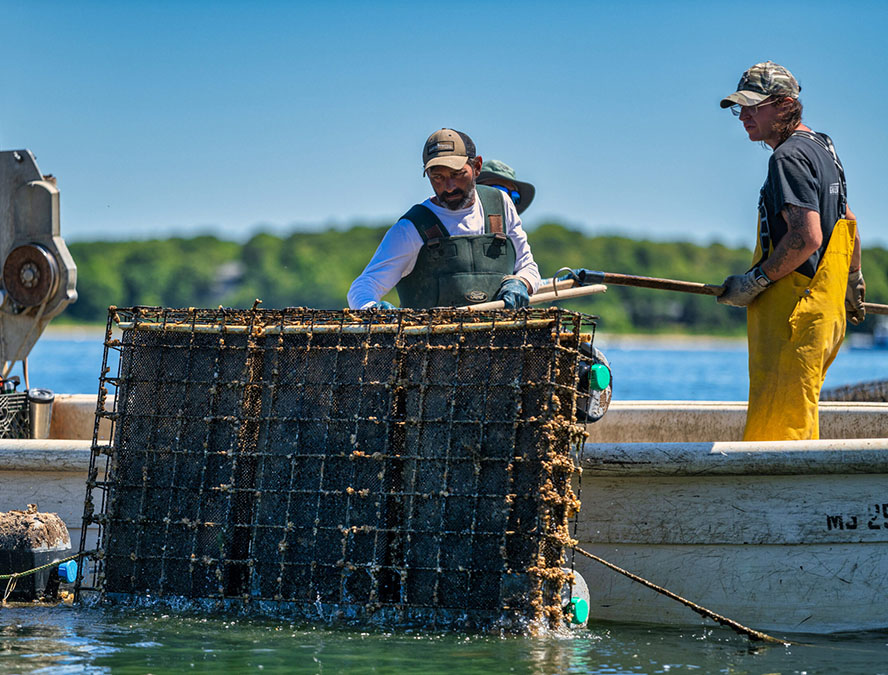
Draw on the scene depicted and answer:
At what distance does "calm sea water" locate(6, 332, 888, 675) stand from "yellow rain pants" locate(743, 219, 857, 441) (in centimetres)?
109

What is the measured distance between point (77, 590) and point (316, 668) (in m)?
1.73

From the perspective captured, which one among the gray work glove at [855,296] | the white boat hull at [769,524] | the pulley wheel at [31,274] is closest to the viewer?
the white boat hull at [769,524]

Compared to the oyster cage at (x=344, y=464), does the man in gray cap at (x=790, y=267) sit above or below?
above

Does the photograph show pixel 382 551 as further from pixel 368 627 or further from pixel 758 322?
pixel 758 322

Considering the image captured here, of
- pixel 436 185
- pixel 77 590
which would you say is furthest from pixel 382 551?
pixel 436 185

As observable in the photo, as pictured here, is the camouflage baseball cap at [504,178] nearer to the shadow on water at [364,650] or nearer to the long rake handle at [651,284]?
the long rake handle at [651,284]

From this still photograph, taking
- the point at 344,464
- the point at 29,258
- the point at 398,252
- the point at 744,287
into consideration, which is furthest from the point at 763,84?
the point at 29,258

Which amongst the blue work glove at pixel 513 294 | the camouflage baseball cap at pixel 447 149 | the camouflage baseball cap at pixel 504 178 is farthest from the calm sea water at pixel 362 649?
the camouflage baseball cap at pixel 504 178

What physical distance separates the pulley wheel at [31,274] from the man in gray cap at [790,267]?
14.4 feet

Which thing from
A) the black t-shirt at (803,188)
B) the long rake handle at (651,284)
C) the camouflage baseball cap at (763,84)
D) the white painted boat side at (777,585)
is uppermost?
the camouflage baseball cap at (763,84)

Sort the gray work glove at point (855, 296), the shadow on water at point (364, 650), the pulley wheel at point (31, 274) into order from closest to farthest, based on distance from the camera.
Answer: the shadow on water at point (364, 650)
the gray work glove at point (855, 296)
the pulley wheel at point (31, 274)

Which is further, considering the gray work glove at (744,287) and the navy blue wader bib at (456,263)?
the navy blue wader bib at (456,263)

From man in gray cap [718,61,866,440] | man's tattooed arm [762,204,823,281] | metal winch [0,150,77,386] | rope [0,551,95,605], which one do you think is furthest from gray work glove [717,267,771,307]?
metal winch [0,150,77,386]

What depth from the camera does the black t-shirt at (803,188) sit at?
614 centimetres
